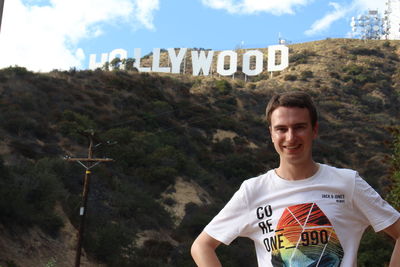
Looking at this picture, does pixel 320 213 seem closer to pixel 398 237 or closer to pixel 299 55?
pixel 398 237

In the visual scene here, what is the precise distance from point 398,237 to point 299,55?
71.6 meters

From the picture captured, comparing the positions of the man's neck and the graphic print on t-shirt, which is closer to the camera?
the graphic print on t-shirt

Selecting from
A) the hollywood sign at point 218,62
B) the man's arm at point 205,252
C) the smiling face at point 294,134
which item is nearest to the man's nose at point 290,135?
the smiling face at point 294,134

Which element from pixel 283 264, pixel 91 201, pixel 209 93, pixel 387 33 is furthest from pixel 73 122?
pixel 387 33

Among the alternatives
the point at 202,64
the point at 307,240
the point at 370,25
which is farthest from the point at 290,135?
the point at 370,25

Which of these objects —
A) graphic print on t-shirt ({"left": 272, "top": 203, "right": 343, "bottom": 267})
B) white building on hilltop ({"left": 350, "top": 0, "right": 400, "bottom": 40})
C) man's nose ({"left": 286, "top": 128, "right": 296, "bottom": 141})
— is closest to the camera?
graphic print on t-shirt ({"left": 272, "top": 203, "right": 343, "bottom": 267})

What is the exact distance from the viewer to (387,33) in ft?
293

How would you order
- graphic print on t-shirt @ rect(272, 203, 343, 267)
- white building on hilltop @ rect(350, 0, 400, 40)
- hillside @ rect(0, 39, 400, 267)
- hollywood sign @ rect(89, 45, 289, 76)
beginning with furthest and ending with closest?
white building on hilltop @ rect(350, 0, 400, 40) → hollywood sign @ rect(89, 45, 289, 76) → hillside @ rect(0, 39, 400, 267) → graphic print on t-shirt @ rect(272, 203, 343, 267)

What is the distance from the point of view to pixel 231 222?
7.93 feet

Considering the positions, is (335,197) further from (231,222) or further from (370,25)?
(370,25)

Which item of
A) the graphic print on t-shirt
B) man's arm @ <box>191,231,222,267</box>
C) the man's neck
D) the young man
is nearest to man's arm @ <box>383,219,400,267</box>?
the young man

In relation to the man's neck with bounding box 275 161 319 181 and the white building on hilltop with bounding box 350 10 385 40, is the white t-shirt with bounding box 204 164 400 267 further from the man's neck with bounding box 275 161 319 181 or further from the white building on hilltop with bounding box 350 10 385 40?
the white building on hilltop with bounding box 350 10 385 40

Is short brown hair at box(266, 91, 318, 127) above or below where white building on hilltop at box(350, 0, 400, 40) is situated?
below

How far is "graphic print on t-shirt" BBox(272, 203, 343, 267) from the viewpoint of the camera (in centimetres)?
216
